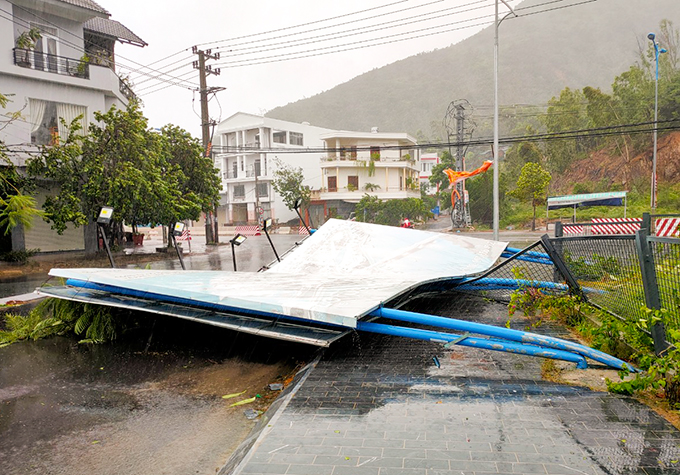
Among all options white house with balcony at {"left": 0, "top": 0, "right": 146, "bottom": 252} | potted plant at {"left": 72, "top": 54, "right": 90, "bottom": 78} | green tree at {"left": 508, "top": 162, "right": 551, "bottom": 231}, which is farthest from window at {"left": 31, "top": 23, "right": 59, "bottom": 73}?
green tree at {"left": 508, "top": 162, "right": 551, "bottom": 231}

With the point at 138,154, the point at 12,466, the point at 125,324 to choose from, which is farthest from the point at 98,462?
the point at 138,154

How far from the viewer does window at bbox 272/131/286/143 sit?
57022mm

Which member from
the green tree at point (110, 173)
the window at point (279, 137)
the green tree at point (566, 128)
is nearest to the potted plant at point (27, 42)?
the green tree at point (110, 173)

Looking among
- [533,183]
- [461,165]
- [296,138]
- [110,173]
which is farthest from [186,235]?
[296,138]

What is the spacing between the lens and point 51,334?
301 inches

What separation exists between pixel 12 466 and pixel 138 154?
1700 cm

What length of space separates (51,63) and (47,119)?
2.47 m

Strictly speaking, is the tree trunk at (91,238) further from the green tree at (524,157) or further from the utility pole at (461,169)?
the green tree at (524,157)

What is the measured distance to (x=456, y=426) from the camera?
3793mm

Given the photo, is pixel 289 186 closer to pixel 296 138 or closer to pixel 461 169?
pixel 296 138

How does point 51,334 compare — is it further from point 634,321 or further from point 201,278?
point 634,321

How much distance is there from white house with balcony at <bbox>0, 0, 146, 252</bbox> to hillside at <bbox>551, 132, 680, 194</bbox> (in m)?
43.7

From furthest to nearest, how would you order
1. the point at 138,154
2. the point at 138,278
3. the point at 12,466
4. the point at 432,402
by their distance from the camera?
the point at 138,154 < the point at 138,278 < the point at 432,402 < the point at 12,466

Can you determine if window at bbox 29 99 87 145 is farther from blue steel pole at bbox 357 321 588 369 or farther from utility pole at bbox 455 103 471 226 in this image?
utility pole at bbox 455 103 471 226
